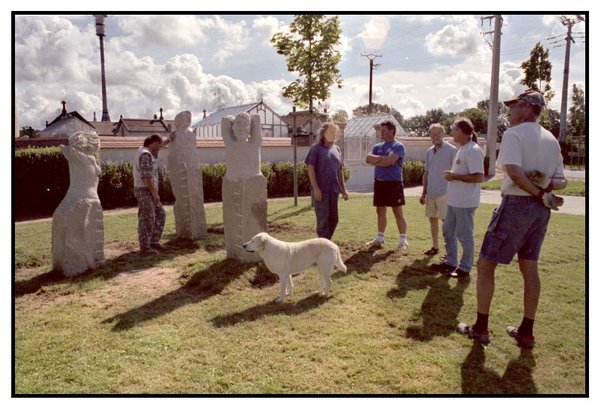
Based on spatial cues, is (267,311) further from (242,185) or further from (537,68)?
(537,68)

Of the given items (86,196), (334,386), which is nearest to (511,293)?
(334,386)

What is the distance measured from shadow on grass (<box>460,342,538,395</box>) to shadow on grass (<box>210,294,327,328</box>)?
6.12 ft

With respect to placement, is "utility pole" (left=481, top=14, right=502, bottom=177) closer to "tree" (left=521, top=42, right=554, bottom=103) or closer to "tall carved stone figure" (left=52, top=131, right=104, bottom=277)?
"tree" (left=521, top=42, right=554, bottom=103)

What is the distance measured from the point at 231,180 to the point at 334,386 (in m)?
3.87

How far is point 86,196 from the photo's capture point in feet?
20.9

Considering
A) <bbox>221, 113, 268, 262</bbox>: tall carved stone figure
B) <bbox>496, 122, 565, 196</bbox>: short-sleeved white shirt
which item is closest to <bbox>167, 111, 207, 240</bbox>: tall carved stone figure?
<bbox>221, 113, 268, 262</bbox>: tall carved stone figure

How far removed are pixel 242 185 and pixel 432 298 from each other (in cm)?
311

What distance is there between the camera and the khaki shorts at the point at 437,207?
22.7ft

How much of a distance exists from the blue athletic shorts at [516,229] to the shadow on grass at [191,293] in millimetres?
3352

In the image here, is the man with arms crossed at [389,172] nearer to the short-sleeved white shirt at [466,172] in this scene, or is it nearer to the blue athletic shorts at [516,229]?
the short-sleeved white shirt at [466,172]

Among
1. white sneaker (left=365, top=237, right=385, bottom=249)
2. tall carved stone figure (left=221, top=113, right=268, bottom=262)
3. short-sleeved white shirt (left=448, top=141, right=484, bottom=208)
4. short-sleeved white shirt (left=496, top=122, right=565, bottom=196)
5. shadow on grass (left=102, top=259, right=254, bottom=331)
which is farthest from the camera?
white sneaker (left=365, top=237, right=385, bottom=249)

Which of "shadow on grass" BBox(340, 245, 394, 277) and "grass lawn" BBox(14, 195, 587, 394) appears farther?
"shadow on grass" BBox(340, 245, 394, 277)

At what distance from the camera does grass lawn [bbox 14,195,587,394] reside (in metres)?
3.61

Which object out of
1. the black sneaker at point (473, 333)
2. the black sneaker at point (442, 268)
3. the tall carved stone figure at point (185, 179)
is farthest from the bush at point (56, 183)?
the black sneaker at point (473, 333)
